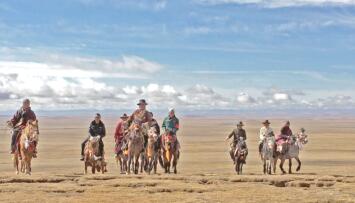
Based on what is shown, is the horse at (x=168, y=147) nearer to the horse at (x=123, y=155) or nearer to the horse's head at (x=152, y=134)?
the horse's head at (x=152, y=134)

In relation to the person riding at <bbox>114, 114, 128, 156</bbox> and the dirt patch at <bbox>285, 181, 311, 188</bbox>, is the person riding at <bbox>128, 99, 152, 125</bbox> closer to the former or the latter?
the person riding at <bbox>114, 114, 128, 156</bbox>

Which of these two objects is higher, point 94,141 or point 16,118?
point 16,118

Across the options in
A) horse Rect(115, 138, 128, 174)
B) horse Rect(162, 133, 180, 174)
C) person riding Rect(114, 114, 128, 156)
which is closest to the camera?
horse Rect(115, 138, 128, 174)

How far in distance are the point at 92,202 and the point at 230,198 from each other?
14.1 ft

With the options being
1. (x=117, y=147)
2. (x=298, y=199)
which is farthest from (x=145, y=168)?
(x=298, y=199)

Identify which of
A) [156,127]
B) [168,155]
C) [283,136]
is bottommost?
[168,155]

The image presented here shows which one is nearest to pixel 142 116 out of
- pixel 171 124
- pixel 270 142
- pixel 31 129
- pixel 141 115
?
pixel 141 115

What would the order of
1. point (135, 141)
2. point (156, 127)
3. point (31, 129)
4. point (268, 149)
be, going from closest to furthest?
point (31, 129), point (135, 141), point (156, 127), point (268, 149)

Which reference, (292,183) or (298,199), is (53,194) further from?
(292,183)

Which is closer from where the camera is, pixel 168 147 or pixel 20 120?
pixel 20 120

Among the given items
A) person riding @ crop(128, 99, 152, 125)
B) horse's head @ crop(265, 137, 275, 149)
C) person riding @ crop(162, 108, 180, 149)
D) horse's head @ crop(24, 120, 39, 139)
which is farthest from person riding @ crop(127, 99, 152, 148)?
horse's head @ crop(265, 137, 275, 149)

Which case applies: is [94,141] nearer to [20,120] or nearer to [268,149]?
[20,120]

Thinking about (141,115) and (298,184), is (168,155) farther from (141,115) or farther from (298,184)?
(298,184)

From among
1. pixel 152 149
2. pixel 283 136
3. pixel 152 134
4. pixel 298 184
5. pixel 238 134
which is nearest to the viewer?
pixel 298 184
